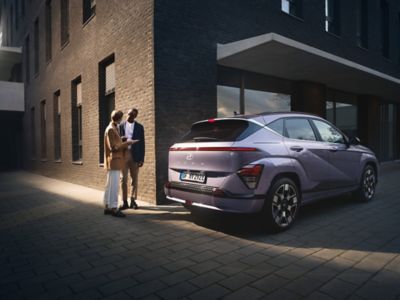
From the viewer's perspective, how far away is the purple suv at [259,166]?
12.6 feet

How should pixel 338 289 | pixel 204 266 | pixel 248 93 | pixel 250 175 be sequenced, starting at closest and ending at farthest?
pixel 338 289, pixel 204 266, pixel 250 175, pixel 248 93

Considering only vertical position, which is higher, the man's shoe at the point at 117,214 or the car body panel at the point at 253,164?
the car body panel at the point at 253,164

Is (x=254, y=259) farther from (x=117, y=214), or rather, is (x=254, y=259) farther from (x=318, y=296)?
(x=117, y=214)

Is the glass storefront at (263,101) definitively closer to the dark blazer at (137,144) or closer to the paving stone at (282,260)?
the dark blazer at (137,144)

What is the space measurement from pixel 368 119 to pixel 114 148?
41.6ft

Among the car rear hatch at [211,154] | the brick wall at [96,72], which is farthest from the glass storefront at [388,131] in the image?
the car rear hatch at [211,154]

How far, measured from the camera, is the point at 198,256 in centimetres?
339

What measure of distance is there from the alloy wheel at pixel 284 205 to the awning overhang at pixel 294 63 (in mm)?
3256

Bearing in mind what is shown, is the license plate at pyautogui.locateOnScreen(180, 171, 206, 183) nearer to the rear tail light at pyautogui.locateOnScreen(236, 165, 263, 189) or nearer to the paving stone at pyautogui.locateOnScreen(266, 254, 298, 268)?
the rear tail light at pyautogui.locateOnScreen(236, 165, 263, 189)

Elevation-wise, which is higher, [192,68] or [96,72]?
[96,72]

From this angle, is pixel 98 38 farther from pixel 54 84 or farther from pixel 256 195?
pixel 256 195

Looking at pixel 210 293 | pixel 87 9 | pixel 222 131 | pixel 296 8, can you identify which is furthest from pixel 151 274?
pixel 296 8

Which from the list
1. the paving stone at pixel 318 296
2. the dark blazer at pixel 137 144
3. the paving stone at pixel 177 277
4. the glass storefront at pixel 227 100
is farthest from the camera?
the glass storefront at pixel 227 100

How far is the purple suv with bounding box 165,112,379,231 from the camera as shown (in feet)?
12.6
